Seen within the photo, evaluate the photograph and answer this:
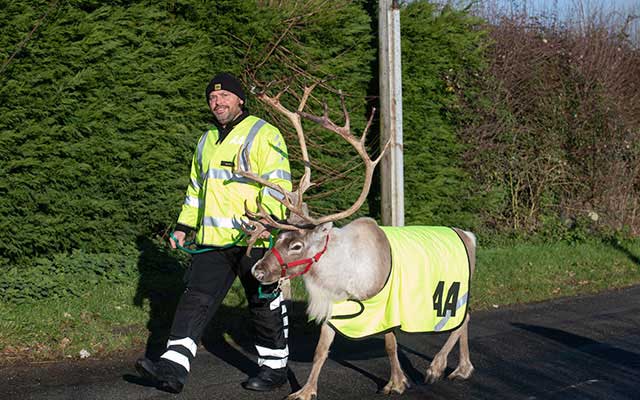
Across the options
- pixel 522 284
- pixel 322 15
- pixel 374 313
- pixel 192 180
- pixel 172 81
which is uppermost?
pixel 322 15

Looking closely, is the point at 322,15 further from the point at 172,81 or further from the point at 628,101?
the point at 628,101

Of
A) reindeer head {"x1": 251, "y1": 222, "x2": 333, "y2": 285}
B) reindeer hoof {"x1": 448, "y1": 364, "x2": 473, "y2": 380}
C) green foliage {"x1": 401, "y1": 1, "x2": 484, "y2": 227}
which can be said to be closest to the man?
reindeer head {"x1": 251, "y1": 222, "x2": 333, "y2": 285}

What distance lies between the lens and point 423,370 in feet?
24.4

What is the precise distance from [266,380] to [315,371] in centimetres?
48

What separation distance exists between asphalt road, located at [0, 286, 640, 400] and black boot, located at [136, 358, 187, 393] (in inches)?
12.7

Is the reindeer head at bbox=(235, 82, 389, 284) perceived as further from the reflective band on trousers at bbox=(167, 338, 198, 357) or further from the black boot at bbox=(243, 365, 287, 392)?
the black boot at bbox=(243, 365, 287, 392)

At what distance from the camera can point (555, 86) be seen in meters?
16.0

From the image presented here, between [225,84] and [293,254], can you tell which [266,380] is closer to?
[293,254]

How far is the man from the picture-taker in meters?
6.38

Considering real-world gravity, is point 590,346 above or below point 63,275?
below

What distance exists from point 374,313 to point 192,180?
6.22 feet

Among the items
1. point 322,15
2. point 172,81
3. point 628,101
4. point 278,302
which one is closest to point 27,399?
point 278,302

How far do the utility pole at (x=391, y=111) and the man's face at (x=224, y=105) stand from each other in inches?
208

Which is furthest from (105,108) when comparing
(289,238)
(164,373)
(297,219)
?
(164,373)
